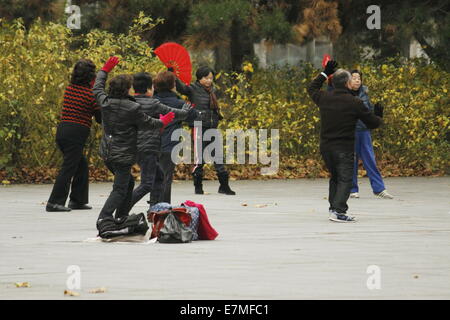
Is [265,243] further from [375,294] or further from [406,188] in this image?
[406,188]

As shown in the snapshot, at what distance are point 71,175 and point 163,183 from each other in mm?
1583

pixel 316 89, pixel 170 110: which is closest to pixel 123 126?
pixel 170 110

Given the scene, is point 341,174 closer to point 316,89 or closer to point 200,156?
point 316,89

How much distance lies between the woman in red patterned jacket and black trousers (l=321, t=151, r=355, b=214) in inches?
116

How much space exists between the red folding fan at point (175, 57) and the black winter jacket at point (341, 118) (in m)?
3.01

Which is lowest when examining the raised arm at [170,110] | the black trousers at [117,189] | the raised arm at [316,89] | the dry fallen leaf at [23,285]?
the dry fallen leaf at [23,285]

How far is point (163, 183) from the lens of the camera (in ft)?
45.3

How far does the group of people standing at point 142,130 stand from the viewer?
11.8 metres

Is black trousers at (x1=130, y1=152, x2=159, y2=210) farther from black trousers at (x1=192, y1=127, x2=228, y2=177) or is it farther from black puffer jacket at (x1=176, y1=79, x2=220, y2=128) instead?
black trousers at (x1=192, y1=127, x2=228, y2=177)

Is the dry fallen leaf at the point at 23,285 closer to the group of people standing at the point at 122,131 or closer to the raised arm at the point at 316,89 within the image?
the group of people standing at the point at 122,131

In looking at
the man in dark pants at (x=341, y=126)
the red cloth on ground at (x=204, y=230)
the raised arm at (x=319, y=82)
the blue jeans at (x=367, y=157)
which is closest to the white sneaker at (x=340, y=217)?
the man in dark pants at (x=341, y=126)

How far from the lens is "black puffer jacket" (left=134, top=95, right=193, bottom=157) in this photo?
12.5 m

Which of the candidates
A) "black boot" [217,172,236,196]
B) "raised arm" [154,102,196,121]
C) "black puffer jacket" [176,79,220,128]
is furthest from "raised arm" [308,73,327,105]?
"black boot" [217,172,236,196]

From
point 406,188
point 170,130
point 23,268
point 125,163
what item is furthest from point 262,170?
point 23,268
